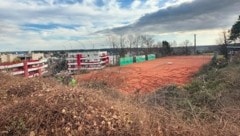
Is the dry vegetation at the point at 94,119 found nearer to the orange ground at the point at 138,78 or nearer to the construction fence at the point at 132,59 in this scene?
the orange ground at the point at 138,78

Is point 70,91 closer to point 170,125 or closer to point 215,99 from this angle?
point 170,125

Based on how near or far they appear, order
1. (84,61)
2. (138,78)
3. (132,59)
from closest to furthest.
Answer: (138,78) → (84,61) → (132,59)

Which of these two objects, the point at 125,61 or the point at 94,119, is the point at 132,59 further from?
the point at 94,119

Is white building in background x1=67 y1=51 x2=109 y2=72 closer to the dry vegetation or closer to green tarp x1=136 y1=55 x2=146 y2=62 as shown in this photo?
green tarp x1=136 y1=55 x2=146 y2=62

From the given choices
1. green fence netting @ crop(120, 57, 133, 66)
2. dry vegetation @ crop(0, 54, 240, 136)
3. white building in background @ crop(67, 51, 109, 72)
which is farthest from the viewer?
green fence netting @ crop(120, 57, 133, 66)

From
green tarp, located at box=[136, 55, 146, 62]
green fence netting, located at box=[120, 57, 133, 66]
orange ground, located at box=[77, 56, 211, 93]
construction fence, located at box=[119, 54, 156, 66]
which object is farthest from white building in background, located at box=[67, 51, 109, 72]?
green tarp, located at box=[136, 55, 146, 62]

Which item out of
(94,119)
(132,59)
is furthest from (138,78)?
(132,59)

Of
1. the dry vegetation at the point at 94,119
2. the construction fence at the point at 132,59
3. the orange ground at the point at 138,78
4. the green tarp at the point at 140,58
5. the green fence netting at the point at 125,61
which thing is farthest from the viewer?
the green tarp at the point at 140,58

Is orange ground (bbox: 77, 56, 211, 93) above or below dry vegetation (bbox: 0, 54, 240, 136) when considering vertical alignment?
below

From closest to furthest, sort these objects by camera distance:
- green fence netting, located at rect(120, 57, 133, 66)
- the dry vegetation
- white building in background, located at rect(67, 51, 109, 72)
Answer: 1. the dry vegetation
2. white building in background, located at rect(67, 51, 109, 72)
3. green fence netting, located at rect(120, 57, 133, 66)

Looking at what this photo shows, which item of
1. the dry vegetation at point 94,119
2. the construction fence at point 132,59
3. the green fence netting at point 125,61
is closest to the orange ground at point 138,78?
the dry vegetation at point 94,119

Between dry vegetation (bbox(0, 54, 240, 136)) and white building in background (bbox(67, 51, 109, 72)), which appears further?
white building in background (bbox(67, 51, 109, 72))

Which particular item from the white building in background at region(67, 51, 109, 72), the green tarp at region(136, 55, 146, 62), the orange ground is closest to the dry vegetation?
the orange ground

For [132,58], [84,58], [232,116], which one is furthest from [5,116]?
[132,58]
